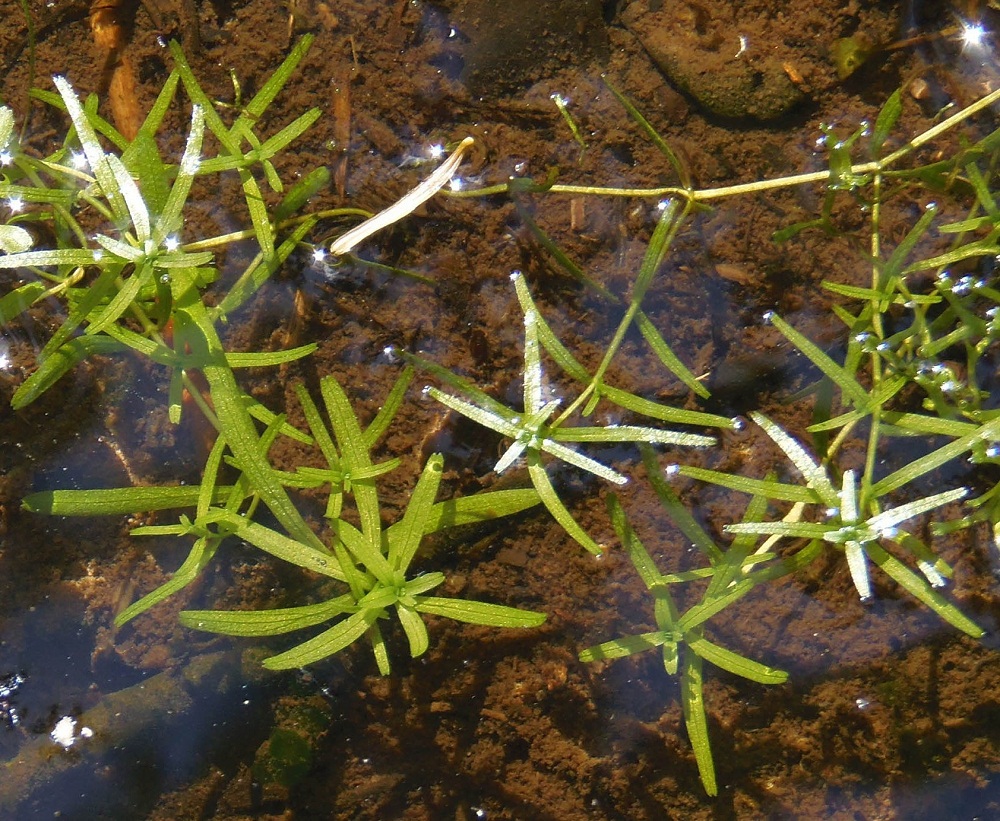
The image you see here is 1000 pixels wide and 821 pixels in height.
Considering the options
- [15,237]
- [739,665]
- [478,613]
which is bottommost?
[739,665]

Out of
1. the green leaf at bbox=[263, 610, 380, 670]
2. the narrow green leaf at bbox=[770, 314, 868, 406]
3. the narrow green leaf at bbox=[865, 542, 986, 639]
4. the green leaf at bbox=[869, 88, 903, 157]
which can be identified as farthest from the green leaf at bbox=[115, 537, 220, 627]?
the green leaf at bbox=[869, 88, 903, 157]

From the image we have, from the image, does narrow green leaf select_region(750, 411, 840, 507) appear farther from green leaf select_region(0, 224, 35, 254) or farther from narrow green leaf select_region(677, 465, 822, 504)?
green leaf select_region(0, 224, 35, 254)

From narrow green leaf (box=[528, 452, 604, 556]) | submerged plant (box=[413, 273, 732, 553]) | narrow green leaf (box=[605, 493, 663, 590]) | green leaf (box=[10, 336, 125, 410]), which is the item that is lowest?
narrow green leaf (box=[605, 493, 663, 590])

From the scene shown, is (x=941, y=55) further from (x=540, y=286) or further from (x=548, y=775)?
(x=548, y=775)

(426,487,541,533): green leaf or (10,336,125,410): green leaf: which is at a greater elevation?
(10,336,125,410): green leaf

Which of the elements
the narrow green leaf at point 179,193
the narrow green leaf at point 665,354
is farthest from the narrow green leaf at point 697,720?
the narrow green leaf at point 179,193

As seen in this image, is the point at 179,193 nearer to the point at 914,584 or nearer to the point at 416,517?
the point at 416,517

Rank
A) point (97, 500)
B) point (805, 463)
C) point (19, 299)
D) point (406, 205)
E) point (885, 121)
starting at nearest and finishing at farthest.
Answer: point (805, 463) → point (97, 500) → point (885, 121) → point (19, 299) → point (406, 205)

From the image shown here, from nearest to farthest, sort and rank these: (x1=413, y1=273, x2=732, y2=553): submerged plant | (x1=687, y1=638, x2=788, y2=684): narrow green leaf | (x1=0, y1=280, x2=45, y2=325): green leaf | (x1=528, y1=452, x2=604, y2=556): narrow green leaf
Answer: (x1=413, y1=273, x2=732, y2=553): submerged plant < (x1=528, y1=452, x2=604, y2=556): narrow green leaf < (x1=687, y1=638, x2=788, y2=684): narrow green leaf < (x1=0, y1=280, x2=45, y2=325): green leaf

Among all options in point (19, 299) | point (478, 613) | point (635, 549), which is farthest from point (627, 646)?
point (19, 299)

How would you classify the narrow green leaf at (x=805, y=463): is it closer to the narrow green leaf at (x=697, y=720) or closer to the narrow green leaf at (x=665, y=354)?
the narrow green leaf at (x=665, y=354)
